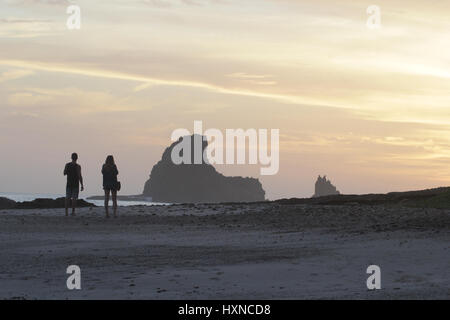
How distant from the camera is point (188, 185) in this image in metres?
151

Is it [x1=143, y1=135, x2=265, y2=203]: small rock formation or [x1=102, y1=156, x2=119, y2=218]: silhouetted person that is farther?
[x1=143, y1=135, x2=265, y2=203]: small rock formation

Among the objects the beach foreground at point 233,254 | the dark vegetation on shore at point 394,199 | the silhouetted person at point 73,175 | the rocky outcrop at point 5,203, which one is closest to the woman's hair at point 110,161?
the silhouetted person at point 73,175

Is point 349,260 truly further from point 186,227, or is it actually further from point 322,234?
point 186,227

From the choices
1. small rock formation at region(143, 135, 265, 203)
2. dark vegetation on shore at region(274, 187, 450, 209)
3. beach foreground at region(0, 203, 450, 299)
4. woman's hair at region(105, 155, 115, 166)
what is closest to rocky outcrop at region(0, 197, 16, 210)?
beach foreground at region(0, 203, 450, 299)

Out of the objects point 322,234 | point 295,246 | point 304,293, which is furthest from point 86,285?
point 322,234

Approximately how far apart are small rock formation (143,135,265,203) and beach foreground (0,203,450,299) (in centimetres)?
11785

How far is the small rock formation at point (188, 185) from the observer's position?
146250mm

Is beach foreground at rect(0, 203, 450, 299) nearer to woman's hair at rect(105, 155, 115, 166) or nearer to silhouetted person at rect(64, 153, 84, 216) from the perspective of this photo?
silhouetted person at rect(64, 153, 84, 216)

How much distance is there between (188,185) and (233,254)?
13378cm

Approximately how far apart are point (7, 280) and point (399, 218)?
13.2 meters

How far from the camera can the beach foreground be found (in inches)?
499

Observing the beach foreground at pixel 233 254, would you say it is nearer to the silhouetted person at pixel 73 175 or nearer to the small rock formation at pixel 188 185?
the silhouetted person at pixel 73 175

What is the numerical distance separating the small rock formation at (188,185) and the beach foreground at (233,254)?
4640 inches

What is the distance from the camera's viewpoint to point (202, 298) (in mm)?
11836
